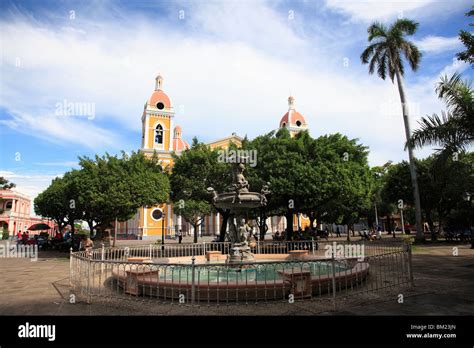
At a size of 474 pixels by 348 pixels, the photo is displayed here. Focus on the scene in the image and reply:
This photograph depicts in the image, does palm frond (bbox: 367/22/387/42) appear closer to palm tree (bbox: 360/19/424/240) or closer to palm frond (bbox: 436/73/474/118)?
palm tree (bbox: 360/19/424/240)

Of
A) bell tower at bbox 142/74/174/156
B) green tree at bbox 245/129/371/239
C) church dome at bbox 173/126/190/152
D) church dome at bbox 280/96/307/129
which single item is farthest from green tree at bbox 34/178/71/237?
church dome at bbox 280/96/307/129

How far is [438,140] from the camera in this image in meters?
13.6

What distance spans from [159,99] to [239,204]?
151 feet

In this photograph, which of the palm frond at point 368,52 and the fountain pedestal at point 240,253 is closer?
the fountain pedestal at point 240,253

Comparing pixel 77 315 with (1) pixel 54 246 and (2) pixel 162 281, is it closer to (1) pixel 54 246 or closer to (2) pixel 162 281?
(2) pixel 162 281

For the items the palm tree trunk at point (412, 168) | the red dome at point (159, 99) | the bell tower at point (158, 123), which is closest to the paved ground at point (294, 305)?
the palm tree trunk at point (412, 168)

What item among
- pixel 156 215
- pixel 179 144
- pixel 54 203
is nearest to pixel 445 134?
pixel 54 203

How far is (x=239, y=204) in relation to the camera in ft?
40.9

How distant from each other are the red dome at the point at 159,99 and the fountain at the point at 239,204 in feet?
146

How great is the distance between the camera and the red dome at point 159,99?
5388 centimetres

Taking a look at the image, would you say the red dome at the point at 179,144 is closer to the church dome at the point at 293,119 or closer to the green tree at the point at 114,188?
the church dome at the point at 293,119

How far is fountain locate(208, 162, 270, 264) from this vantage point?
40.8ft
